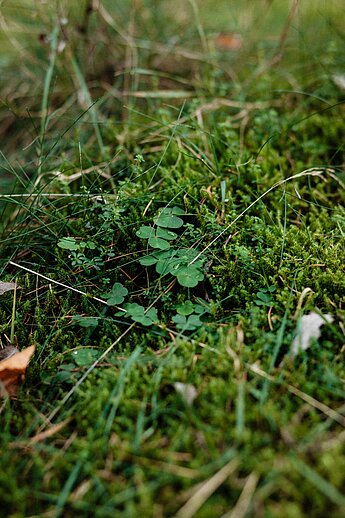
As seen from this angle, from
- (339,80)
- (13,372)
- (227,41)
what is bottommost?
(13,372)

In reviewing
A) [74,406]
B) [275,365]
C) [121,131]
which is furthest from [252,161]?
[74,406]

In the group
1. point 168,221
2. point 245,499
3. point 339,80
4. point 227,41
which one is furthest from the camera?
point 227,41

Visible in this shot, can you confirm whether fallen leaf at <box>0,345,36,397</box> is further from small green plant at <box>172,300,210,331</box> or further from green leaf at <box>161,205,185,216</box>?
green leaf at <box>161,205,185,216</box>

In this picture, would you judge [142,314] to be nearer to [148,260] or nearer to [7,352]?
[148,260]

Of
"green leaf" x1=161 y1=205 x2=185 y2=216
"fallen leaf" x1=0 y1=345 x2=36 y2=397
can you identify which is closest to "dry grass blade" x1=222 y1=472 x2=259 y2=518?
"fallen leaf" x1=0 y1=345 x2=36 y2=397

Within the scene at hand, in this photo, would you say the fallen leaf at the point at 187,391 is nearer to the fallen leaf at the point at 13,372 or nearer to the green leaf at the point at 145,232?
the fallen leaf at the point at 13,372

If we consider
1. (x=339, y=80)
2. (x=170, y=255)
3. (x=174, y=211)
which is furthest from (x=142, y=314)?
(x=339, y=80)

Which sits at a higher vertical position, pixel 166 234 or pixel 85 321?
pixel 166 234

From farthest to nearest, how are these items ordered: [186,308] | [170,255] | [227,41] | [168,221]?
[227,41], [168,221], [170,255], [186,308]

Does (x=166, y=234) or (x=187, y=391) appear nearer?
(x=187, y=391)
